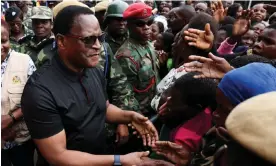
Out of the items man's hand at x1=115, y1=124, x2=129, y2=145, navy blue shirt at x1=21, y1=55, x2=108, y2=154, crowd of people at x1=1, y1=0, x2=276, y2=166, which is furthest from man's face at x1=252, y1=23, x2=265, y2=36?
navy blue shirt at x1=21, y1=55, x2=108, y2=154

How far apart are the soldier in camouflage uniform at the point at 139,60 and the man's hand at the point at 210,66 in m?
1.23

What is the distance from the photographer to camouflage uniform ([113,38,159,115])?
122 inches

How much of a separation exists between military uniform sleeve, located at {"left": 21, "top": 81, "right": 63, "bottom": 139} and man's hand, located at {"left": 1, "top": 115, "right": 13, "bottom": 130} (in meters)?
0.62

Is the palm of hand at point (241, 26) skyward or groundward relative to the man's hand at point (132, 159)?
skyward

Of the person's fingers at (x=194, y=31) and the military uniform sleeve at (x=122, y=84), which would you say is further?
the military uniform sleeve at (x=122, y=84)

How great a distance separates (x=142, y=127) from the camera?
234 centimetres

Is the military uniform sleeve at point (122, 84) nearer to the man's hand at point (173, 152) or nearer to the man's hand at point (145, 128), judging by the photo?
the man's hand at point (145, 128)

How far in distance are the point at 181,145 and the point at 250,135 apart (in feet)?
3.01

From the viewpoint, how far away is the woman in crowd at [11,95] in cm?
243

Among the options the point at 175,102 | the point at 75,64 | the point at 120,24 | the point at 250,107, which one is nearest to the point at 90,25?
the point at 75,64

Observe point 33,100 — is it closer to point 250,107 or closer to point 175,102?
point 175,102

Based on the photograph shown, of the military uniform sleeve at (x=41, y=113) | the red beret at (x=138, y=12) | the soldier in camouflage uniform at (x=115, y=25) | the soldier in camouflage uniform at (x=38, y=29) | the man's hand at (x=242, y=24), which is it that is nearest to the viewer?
the military uniform sleeve at (x=41, y=113)

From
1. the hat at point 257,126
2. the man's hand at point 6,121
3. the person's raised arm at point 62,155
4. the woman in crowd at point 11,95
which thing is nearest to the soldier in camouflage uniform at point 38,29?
the woman in crowd at point 11,95

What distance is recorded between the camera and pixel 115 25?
3805 mm
